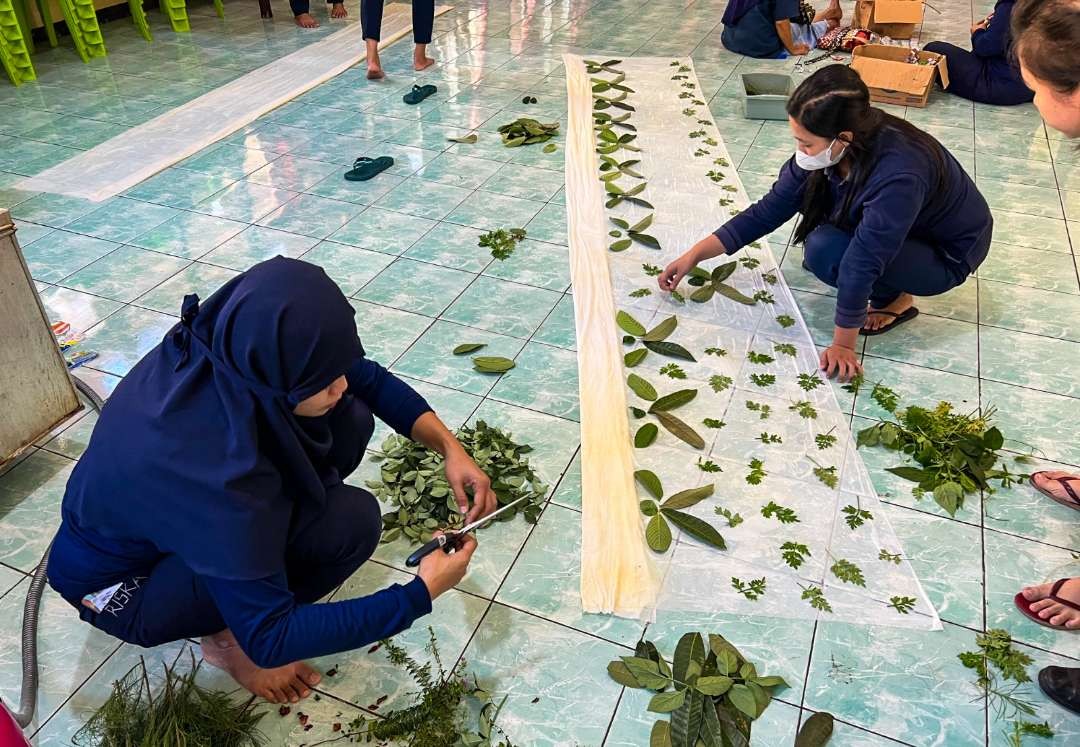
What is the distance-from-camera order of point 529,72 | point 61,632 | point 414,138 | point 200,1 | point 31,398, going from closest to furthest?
point 61,632
point 31,398
point 414,138
point 529,72
point 200,1

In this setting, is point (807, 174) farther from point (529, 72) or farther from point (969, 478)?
point (529, 72)

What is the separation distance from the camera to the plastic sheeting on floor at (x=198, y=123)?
355cm

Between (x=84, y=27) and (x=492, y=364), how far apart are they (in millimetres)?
4232

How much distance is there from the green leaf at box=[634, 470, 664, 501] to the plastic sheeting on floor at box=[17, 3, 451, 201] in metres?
2.69

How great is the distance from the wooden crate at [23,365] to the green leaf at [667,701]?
66.4 inches

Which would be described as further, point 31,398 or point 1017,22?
point 31,398

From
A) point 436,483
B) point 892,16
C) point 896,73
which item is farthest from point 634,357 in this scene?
point 892,16

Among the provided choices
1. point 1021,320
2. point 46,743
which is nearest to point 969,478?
point 1021,320

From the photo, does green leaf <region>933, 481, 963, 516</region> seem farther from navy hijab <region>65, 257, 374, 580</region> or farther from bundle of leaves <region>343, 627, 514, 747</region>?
navy hijab <region>65, 257, 374, 580</region>

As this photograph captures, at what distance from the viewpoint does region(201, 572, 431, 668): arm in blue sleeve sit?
1.24 metres

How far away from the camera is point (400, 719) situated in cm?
157

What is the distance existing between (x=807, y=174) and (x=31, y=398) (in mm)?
2238

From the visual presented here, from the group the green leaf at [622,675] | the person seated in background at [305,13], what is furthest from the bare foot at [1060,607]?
the person seated in background at [305,13]

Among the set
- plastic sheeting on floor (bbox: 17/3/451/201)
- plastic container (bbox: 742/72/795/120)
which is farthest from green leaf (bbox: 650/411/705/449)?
plastic sheeting on floor (bbox: 17/3/451/201)
